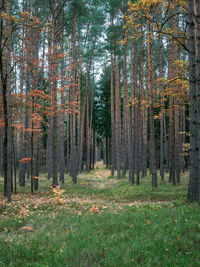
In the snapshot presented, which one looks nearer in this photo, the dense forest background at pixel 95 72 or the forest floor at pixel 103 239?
the forest floor at pixel 103 239

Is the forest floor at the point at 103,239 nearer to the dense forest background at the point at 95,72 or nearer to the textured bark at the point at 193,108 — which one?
the textured bark at the point at 193,108

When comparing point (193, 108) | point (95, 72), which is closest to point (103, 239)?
point (193, 108)

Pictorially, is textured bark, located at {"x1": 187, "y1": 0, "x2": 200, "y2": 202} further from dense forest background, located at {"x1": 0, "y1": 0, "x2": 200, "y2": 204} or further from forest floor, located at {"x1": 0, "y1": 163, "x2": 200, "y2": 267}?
forest floor, located at {"x1": 0, "y1": 163, "x2": 200, "y2": 267}

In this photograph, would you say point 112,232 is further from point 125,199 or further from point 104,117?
point 104,117

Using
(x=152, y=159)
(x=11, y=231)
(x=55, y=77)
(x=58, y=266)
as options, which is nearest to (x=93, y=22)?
(x=55, y=77)

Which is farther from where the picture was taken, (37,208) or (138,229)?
(37,208)

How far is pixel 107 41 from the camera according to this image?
19.3 metres

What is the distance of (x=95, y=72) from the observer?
28.5 metres

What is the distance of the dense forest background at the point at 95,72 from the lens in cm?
840

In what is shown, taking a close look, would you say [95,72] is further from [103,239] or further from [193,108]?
[103,239]

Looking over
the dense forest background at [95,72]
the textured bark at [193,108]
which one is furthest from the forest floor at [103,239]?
the dense forest background at [95,72]

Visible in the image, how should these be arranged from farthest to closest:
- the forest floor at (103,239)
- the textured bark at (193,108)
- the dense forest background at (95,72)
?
1. the dense forest background at (95,72)
2. the textured bark at (193,108)
3. the forest floor at (103,239)

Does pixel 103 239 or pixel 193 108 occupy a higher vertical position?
pixel 193 108

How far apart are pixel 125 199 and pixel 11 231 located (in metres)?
5.94
